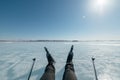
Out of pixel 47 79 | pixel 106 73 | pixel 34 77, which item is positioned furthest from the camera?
pixel 106 73

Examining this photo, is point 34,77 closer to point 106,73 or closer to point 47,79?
point 47,79

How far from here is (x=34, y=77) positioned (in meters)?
4.91

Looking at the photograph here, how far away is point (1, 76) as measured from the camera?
4887 millimetres

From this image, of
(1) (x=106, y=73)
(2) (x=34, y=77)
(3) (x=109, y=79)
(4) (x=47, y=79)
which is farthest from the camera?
(1) (x=106, y=73)

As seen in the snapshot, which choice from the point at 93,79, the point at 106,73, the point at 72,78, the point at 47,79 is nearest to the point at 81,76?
the point at 93,79

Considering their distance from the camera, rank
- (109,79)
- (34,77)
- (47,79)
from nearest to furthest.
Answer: (47,79)
(109,79)
(34,77)

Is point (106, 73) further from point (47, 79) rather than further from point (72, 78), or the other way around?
point (47, 79)

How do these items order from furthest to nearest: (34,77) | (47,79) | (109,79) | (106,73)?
1. (106,73)
2. (34,77)
3. (109,79)
4. (47,79)

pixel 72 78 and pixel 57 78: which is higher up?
pixel 72 78

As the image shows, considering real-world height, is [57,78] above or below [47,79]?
below

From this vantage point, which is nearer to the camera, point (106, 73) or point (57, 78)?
point (57, 78)

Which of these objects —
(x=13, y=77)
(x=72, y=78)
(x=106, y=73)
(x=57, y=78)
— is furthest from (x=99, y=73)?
(x=13, y=77)

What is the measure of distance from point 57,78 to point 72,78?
1.80 meters

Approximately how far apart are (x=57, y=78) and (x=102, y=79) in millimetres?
1995
